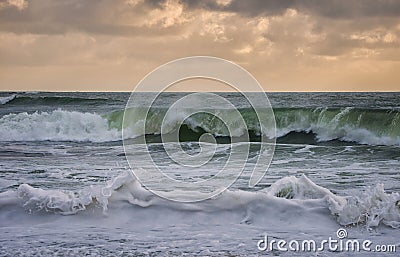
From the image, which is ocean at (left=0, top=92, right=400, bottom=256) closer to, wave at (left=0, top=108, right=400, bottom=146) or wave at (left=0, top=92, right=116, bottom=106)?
wave at (left=0, top=108, right=400, bottom=146)

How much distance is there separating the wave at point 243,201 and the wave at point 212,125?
955 centimetres

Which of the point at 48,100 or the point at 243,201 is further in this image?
the point at 48,100

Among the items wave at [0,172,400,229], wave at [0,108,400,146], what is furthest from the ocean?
wave at [0,108,400,146]

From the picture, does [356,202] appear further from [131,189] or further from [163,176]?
[163,176]

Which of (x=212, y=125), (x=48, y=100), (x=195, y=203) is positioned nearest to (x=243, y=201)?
(x=195, y=203)

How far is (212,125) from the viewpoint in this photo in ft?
69.1

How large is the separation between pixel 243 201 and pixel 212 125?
1353 cm

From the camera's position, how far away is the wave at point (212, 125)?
18.2 m

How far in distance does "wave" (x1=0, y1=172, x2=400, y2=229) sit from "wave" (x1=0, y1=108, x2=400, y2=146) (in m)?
9.55

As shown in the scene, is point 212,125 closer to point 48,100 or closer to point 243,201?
point 243,201

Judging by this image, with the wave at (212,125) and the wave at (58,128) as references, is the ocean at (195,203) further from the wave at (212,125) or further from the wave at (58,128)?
the wave at (58,128)

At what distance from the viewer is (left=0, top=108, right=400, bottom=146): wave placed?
18.2 m

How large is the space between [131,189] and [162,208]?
622 millimetres

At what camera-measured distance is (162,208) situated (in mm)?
7508
